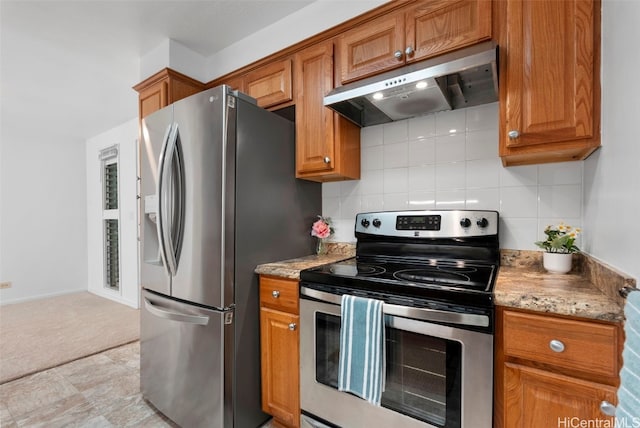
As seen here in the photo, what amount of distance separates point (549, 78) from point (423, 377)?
1248 mm

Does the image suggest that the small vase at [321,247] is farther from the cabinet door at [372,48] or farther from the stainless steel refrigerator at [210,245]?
the cabinet door at [372,48]

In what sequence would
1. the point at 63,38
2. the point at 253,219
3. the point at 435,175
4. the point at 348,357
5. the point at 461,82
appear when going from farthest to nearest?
the point at 63,38, the point at 435,175, the point at 253,219, the point at 461,82, the point at 348,357

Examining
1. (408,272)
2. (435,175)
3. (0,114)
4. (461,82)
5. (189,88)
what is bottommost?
(408,272)

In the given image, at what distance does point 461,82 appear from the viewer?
139cm

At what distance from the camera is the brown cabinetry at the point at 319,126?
174cm

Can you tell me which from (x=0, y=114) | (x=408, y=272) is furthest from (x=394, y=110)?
(x=0, y=114)

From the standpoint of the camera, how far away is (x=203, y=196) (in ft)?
5.00

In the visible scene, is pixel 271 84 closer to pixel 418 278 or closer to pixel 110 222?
pixel 418 278

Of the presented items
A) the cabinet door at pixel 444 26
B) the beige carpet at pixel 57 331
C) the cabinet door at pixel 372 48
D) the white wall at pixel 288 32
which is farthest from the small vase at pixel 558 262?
the beige carpet at pixel 57 331

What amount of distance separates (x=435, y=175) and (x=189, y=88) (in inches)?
75.4

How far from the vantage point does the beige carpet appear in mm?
2496

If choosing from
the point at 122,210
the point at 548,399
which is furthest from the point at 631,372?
the point at 122,210

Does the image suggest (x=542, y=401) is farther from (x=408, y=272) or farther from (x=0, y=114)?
(x=0, y=114)

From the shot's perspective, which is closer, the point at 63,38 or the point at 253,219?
the point at 253,219
